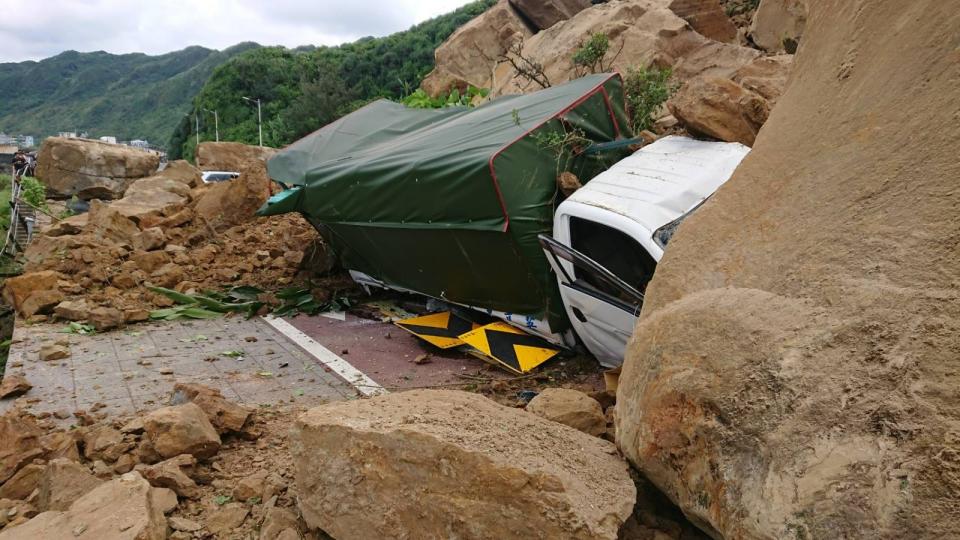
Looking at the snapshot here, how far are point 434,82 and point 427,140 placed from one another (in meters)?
12.2

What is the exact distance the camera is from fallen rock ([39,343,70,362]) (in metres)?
6.36

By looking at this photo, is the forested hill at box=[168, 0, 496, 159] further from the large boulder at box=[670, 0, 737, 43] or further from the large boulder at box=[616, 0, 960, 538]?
the large boulder at box=[616, 0, 960, 538]

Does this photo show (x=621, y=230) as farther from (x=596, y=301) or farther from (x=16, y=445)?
(x=16, y=445)

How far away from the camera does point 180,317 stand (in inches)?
320

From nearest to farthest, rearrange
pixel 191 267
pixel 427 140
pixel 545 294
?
pixel 545 294, pixel 427 140, pixel 191 267

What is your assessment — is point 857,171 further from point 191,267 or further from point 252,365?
point 191,267

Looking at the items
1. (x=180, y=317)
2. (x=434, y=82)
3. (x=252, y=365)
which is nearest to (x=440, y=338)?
(x=252, y=365)

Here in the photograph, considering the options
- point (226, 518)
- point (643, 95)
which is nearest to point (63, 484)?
point (226, 518)

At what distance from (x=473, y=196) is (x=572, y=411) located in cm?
283

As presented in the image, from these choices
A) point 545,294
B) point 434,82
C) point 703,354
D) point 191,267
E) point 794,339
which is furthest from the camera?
point 434,82

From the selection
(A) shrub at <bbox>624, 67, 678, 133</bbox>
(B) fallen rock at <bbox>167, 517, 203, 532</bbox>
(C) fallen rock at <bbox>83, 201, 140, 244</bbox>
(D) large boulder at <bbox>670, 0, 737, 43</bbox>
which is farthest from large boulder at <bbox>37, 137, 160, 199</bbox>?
(B) fallen rock at <bbox>167, 517, 203, 532</bbox>

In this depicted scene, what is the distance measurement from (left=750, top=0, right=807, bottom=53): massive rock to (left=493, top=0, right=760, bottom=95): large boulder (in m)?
0.67

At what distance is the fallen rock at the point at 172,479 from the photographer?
3.29 metres

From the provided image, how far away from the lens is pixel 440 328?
22.4ft
